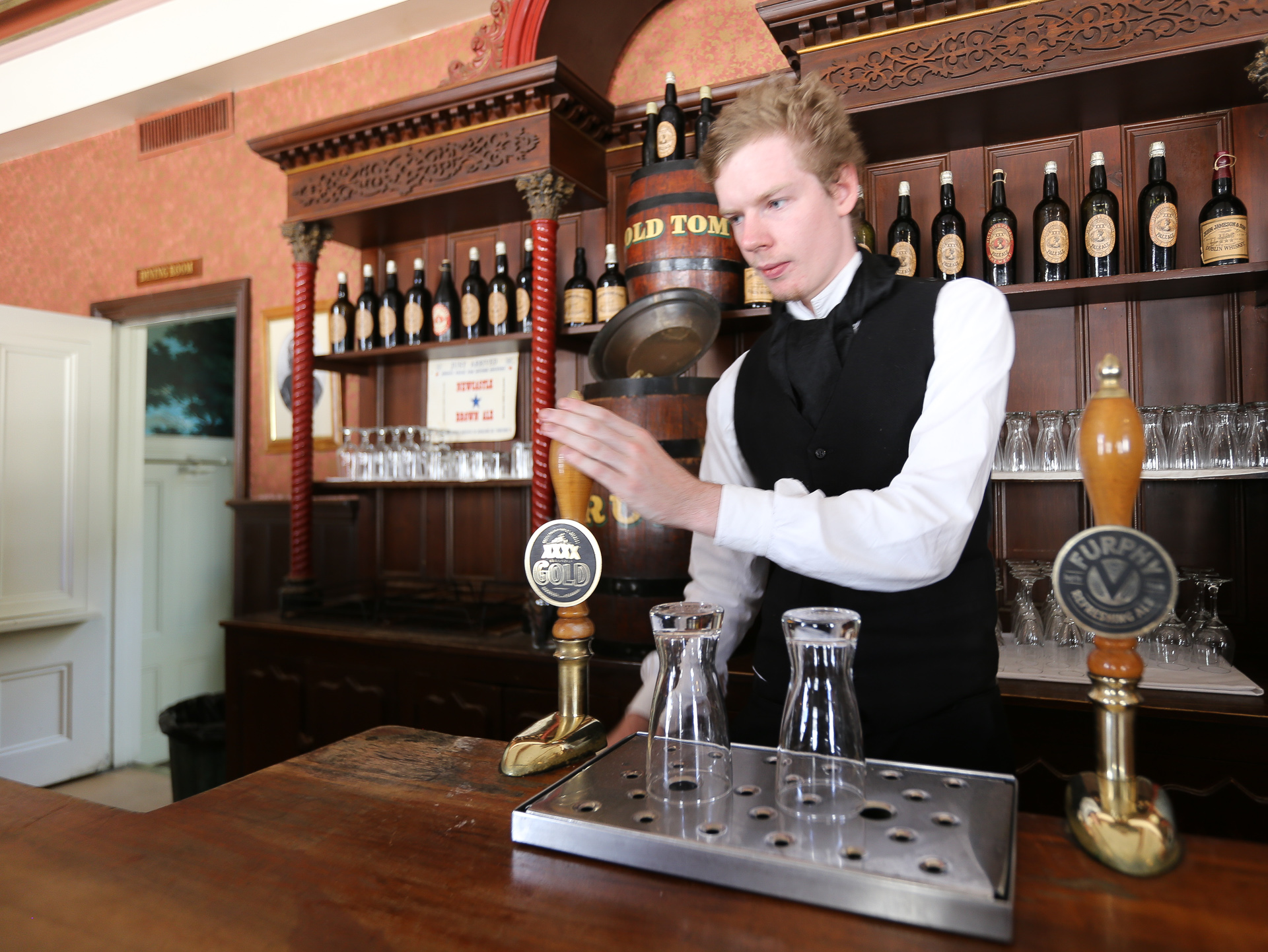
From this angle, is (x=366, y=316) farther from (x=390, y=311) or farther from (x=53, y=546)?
(x=53, y=546)

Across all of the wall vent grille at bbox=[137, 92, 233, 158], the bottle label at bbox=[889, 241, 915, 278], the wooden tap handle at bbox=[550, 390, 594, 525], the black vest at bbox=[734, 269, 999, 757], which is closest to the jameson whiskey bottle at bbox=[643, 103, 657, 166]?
the bottle label at bbox=[889, 241, 915, 278]

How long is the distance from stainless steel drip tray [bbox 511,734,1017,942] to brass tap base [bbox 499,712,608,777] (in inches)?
4.9

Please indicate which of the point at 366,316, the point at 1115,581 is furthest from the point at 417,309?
the point at 1115,581

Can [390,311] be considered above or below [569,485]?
above

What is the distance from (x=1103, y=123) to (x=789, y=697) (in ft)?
7.83

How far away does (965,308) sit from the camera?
4.09 feet

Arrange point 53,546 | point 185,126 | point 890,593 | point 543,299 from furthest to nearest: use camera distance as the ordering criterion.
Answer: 1. point 185,126
2. point 53,546
3. point 543,299
4. point 890,593

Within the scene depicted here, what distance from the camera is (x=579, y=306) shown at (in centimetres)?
290

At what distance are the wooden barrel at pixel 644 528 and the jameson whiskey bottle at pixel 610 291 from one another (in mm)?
688

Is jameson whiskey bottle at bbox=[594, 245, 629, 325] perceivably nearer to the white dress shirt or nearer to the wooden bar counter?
the white dress shirt

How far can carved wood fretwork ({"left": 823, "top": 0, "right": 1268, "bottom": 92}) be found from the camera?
200 centimetres

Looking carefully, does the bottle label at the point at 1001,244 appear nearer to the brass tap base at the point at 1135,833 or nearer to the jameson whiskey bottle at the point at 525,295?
the jameson whiskey bottle at the point at 525,295

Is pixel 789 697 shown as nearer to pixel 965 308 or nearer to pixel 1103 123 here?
pixel 965 308

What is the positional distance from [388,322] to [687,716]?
2.82 meters
